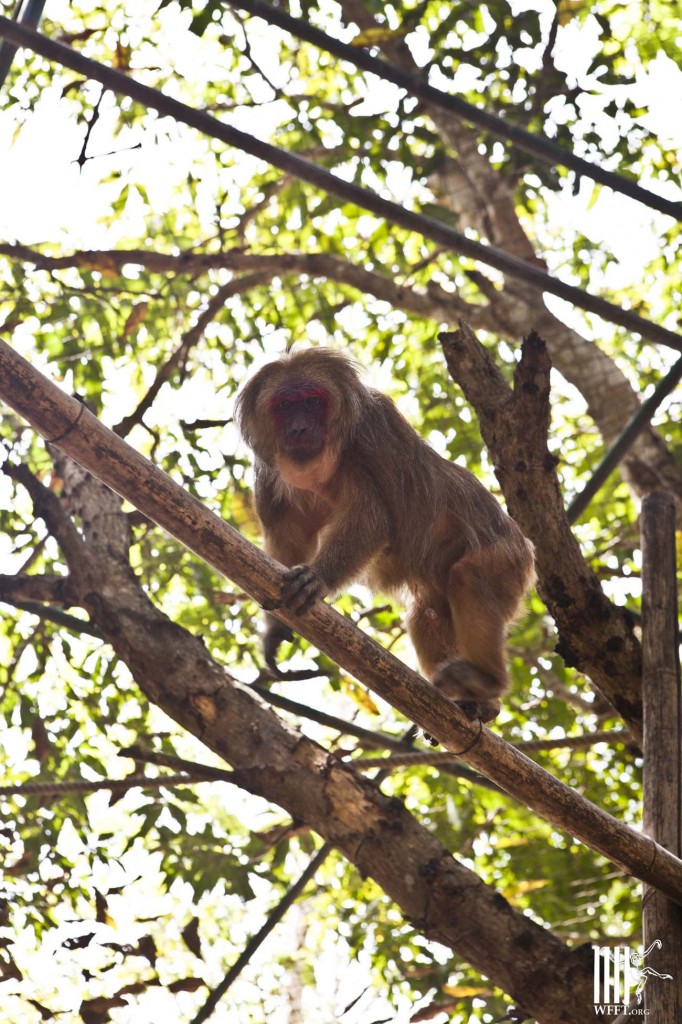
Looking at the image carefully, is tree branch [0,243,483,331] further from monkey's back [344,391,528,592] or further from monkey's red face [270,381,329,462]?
monkey's back [344,391,528,592]

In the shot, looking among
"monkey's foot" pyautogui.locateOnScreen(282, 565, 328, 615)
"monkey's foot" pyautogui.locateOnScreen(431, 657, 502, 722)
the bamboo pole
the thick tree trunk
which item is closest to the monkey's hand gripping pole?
"monkey's foot" pyautogui.locateOnScreen(282, 565, 328, 615)

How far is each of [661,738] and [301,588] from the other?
152 cm

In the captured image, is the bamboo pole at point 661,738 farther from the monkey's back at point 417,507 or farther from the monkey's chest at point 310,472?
the monkey's chest at point 310,472

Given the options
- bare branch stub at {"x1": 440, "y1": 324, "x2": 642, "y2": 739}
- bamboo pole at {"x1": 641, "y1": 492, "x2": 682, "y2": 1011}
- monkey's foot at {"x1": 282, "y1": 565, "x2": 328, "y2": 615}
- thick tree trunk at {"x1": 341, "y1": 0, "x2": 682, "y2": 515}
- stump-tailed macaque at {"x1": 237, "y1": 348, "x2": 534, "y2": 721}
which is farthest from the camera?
thick tree trunk at {"x1": 341, "y1": 0, "x2": 682, "y2": 515}

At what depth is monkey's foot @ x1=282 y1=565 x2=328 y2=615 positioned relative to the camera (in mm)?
2811

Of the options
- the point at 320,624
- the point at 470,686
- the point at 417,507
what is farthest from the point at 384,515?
the point at 320,624

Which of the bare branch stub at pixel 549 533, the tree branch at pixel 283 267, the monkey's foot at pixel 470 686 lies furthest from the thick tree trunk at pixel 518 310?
the monkey's foot at pixel 470 686

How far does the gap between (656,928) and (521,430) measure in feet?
6.07

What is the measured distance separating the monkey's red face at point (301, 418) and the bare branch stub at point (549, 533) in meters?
0.63

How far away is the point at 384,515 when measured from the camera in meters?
3.71

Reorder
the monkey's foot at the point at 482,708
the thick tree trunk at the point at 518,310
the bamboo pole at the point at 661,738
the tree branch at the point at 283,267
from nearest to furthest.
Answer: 1. the bamboo pole at the point at 661,738
2. the monkey's foot at the point at 482,708
3. the tree branch at the point at 283,267
4. the thick tree trunk at the point at 518,310

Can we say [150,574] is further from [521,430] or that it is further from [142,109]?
[142,109]

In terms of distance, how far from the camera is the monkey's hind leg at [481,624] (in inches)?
147

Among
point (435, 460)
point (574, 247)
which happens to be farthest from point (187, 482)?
point (574, 247)
